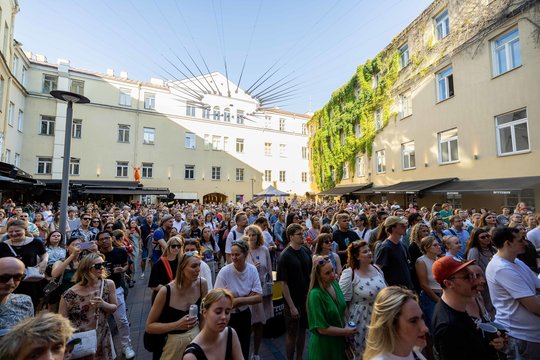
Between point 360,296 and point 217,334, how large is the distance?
5.71ft

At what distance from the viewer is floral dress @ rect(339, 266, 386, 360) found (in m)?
2.92

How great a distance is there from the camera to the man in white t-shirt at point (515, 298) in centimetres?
257

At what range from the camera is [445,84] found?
1480cm

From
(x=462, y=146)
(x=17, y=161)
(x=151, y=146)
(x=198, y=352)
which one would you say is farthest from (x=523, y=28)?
(x=17, y=161)

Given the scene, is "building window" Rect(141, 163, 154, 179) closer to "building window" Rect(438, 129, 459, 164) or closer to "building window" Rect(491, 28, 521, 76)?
"building window" Rect(438, 129, 459, 164)

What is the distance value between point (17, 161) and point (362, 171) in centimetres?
2763

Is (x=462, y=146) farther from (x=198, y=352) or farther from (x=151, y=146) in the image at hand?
(x=151, y=146)

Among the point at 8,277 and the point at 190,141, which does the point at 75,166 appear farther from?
the point at 8,277

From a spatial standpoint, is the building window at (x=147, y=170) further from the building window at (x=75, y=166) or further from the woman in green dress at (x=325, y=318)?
the woman in green dress at (x=325, y=318)

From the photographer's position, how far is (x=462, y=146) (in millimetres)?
Result: 13508

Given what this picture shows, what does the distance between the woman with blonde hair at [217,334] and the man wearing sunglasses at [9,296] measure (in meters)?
1.62

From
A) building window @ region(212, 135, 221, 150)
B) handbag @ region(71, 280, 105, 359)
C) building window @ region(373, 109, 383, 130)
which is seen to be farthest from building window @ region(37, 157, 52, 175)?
handbag @ region(71, 280, 105, 359)

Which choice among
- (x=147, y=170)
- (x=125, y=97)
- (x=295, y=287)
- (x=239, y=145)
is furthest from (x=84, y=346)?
(x=239, y=145)

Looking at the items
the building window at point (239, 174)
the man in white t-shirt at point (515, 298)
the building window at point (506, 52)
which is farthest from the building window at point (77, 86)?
the man in white t-shirt at point (515, 298)
